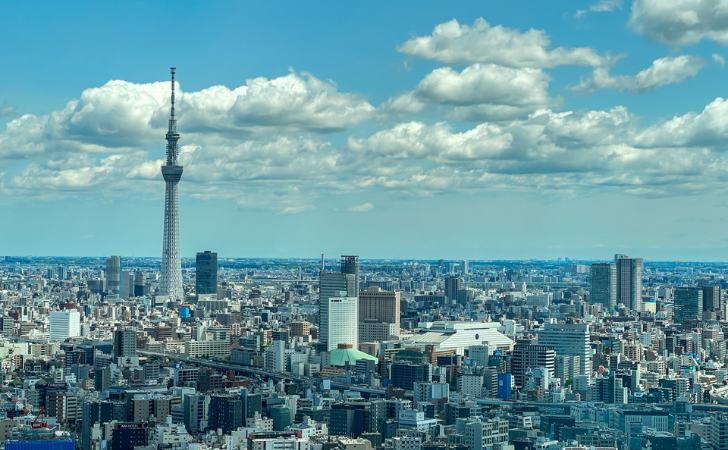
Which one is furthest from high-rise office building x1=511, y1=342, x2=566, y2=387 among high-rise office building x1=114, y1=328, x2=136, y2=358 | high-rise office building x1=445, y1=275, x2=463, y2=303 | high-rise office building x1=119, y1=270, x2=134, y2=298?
high-rise office building x1=119, y1=270, x2=134, y2=298

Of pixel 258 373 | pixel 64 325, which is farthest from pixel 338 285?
pixel 64 325

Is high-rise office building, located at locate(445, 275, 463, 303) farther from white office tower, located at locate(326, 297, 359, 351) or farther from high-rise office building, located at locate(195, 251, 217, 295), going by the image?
white office tower, located at locate(326, 297, 359, 351)

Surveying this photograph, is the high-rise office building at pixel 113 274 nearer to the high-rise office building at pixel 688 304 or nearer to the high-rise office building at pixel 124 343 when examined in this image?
the high-rise office building at pixel 688 304

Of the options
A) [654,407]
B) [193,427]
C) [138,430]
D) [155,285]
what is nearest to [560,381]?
[654,407]

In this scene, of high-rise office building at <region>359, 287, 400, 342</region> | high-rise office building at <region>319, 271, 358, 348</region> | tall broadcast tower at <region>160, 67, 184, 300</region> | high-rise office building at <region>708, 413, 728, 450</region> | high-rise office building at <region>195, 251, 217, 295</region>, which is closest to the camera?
high-rise office building at <region>708, 413, 728, 450</region>

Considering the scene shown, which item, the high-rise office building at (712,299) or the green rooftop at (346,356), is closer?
the green rooftop at (346,356)

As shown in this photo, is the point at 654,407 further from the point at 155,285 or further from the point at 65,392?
the point at 155,285

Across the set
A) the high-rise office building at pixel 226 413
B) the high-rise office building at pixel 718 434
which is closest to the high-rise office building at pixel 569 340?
the high-rise office building at pixel 226 413
